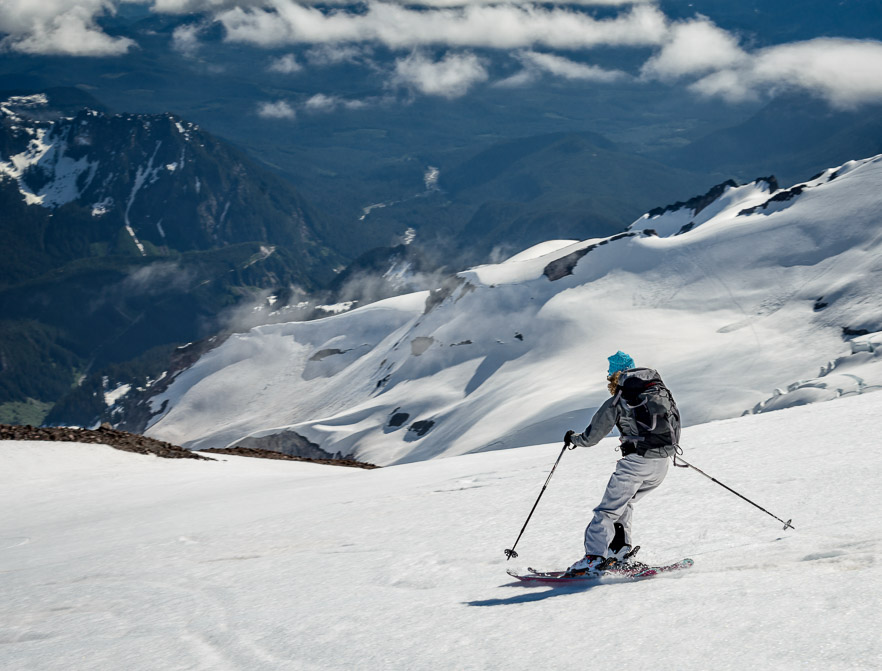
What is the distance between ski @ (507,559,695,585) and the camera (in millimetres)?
10727

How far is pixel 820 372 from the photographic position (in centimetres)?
7500

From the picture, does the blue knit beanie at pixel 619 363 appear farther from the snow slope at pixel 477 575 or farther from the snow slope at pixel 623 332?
the snow slope at pixel 623 332

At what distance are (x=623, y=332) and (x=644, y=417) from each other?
366ft

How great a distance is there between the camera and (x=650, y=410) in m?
10.6

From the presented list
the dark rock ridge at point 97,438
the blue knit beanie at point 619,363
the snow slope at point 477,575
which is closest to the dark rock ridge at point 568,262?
the dark rock ridge at point 97,438

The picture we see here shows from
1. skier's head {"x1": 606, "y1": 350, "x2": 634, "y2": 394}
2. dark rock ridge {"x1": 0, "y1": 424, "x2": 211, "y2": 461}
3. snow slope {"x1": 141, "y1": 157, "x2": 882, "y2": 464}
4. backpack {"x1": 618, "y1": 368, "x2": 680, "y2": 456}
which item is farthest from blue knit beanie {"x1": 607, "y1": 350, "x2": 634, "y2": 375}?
snow slope {"x1": 141, "y1": 157, "x2": 882, "y2": 464}

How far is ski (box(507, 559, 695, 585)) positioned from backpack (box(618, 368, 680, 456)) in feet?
4.74

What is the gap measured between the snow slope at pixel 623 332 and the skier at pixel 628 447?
5489 centimetres

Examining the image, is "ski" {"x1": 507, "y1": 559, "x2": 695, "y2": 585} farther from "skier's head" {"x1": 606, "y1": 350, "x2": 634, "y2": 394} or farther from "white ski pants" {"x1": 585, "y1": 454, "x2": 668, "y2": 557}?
"skier's head" {"x1": 606, "y1": 350, "x2": 634, "y2": 394}

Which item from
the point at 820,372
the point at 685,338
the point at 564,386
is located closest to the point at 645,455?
the point at 820,372

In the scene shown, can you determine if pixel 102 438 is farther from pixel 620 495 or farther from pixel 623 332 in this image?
pixel 623 332

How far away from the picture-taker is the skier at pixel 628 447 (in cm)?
1063

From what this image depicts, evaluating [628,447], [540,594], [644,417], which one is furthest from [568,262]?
[540,594]

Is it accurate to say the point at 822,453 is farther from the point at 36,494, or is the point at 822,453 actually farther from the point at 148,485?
the point at 36,494
